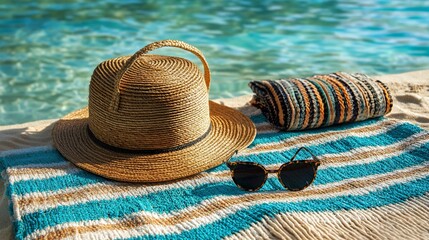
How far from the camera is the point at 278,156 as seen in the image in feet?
8.02

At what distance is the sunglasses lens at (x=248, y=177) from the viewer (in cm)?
213

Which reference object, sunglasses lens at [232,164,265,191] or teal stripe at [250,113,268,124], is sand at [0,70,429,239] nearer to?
teal stripe at [250,113,268,124]

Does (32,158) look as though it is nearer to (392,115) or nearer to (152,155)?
(152,155)

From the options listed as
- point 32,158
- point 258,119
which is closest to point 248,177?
point 258,119

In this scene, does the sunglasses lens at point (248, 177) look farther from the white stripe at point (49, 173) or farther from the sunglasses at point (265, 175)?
the white stripe at point (49, 173)

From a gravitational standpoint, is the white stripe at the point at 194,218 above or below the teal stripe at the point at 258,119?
below

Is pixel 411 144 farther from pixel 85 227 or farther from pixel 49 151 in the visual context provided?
pixel 49 151

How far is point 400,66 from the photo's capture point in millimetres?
5379

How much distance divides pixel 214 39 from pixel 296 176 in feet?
14.3

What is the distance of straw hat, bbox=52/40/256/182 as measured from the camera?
218cm

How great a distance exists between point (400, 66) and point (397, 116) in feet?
8.18

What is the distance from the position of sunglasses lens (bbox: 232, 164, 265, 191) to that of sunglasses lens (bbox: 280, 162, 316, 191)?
0.32ft

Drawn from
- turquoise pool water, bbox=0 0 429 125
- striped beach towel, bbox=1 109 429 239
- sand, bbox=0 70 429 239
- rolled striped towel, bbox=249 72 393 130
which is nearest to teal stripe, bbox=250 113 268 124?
rolled striped towel, bbox=249 72 393 130

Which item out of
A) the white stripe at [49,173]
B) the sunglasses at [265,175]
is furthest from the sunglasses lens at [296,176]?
the white stripe at [49,173]
